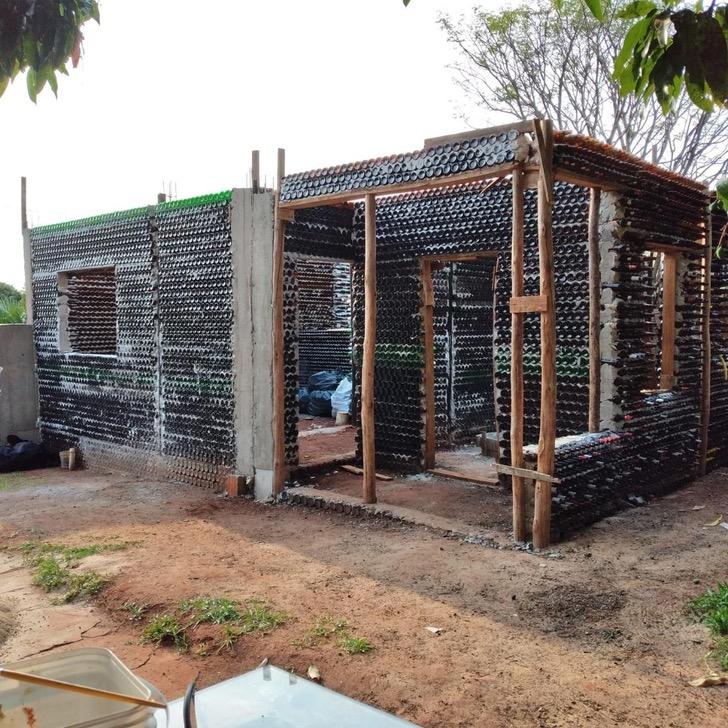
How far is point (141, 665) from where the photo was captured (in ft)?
13.3

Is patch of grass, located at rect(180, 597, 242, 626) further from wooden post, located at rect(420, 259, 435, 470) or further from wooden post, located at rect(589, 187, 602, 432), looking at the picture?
wooden post, located at rect(420, 259, 435, 470)

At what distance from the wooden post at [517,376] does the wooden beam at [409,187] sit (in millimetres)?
184

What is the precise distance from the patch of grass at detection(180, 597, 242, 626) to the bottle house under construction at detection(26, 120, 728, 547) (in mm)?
2433

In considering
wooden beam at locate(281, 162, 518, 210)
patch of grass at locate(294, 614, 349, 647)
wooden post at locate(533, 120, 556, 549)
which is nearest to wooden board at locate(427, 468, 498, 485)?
wooden post at locate(533, 120, 556, 549)

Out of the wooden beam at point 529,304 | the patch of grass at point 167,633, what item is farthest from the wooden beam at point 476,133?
the patch of grass at point 167,633

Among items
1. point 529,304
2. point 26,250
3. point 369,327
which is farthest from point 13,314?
point 529,304

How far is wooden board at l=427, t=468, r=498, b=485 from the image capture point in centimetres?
798

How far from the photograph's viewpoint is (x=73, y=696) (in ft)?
6.13

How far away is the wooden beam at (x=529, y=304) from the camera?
18.1 feet

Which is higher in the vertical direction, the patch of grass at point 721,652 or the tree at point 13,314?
the tree at point 13,314

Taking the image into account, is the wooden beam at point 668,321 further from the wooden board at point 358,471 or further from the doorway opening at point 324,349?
the doorway opening at point 324,349

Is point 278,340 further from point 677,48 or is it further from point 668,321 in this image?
point 677,48

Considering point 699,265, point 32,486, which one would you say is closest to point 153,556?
point 32,486

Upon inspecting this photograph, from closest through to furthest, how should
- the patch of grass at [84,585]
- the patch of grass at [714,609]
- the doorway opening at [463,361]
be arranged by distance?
the patch of grass at [714,609], the patch of grass at [84,585], the doorway opening at [463,361]
